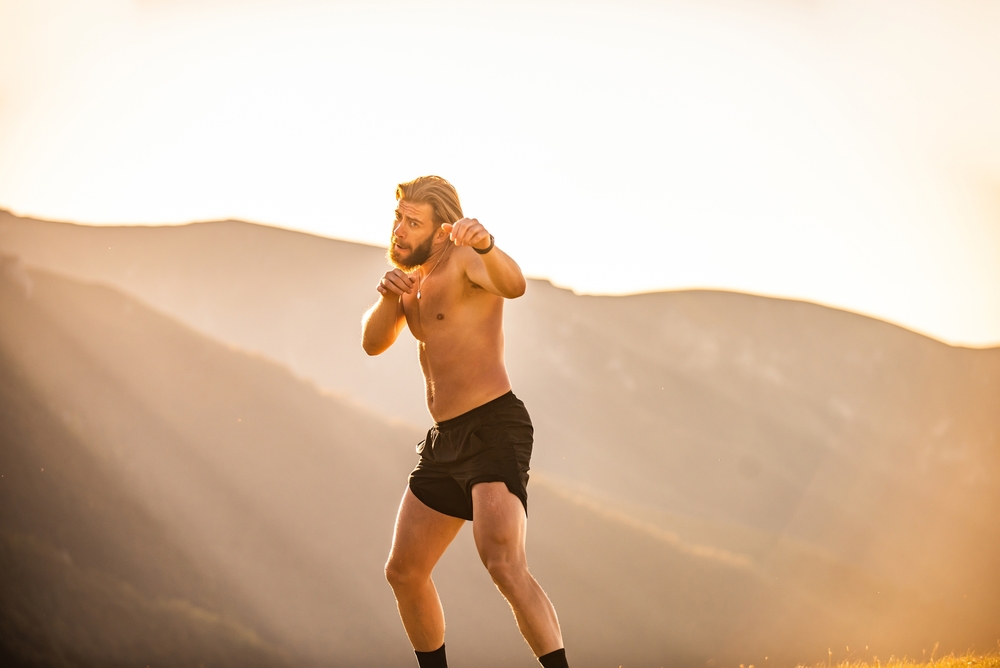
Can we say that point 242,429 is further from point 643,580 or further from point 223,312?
point 643,580

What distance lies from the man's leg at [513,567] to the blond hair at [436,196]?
107 centimetres

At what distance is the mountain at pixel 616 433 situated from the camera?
27.7 feet

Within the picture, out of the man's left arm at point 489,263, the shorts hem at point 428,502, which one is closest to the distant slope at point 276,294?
the shorts hem at point 428,502

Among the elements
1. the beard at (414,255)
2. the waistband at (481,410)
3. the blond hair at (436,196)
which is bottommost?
the waistband at (481,410)

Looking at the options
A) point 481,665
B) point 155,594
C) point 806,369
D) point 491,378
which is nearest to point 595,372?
point 806,369

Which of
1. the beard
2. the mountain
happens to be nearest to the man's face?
the beard

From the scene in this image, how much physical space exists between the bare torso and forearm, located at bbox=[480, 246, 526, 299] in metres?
0.22

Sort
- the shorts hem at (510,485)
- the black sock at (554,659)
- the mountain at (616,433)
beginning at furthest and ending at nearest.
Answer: the mountain at (616,433) < the shorts hem at (510,485) < the black sock at (554,659)

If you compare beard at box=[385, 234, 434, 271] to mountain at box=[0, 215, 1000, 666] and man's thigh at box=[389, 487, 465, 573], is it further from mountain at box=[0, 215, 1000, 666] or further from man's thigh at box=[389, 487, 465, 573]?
mountain at box=[0, 215, 1000, 666]

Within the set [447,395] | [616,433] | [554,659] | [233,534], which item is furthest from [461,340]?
[616,433]

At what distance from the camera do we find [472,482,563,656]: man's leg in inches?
83.9

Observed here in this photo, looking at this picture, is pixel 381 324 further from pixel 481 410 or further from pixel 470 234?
pixel 470 234

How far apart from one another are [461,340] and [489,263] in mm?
392

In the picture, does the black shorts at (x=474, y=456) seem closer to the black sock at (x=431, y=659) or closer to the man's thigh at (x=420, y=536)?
the man's thigh at (x=420, y=536)
